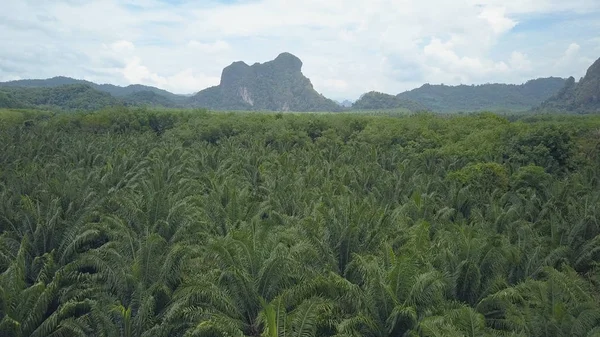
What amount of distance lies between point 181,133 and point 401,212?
4390cm

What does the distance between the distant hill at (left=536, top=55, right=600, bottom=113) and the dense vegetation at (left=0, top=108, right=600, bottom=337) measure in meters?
81.2

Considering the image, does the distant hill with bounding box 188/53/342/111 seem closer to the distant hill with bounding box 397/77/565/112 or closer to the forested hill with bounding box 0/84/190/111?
the distant hill with bounding box 397/77/565/112

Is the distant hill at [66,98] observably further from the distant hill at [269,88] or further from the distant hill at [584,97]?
the distant hill at [584,97]

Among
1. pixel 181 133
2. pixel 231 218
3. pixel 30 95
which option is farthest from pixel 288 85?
pixel 231 218

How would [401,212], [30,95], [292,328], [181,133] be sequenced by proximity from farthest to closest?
[30,95], [181,133], [401,212], [292,328]

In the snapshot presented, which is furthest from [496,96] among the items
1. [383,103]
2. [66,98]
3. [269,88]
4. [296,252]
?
[296,252]

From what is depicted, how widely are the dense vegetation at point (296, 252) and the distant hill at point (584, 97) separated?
81.2 meters

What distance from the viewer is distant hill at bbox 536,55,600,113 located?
102750 mm

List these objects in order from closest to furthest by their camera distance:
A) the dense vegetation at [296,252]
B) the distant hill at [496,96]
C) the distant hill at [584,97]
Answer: the dense vegetation at [296,252] → the distant hill at [584,97] → the distant hill at [496,96]

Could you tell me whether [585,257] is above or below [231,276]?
below

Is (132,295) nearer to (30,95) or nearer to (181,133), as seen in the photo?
(181,133)

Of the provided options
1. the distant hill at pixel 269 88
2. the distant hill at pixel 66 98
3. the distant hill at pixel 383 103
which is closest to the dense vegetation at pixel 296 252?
the distant hill at pixel 66 98

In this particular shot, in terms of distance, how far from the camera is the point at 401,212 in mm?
20344

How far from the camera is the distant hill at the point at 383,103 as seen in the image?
150 metres
